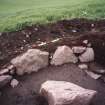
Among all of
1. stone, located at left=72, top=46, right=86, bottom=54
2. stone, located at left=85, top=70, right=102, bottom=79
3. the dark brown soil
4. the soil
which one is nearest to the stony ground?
the soil

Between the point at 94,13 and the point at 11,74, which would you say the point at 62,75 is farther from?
the point at 94,13

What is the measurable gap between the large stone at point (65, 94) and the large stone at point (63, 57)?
1.03 meters

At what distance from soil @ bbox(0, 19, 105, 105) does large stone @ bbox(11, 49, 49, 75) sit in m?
0.15

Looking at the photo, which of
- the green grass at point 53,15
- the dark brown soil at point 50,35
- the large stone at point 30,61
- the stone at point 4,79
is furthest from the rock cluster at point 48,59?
the green grass at point 53,15

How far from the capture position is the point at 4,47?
9047 millimetres

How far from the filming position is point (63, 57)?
326 inches

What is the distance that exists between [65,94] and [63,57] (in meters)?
1.60

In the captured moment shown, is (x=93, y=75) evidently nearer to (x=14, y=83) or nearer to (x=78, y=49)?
(x=78, y=49)

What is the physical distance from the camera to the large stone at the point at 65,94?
6750mm

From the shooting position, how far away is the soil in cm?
750

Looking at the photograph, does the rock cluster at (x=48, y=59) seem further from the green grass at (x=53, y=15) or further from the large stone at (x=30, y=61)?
the green grass at (x=53, y=15)

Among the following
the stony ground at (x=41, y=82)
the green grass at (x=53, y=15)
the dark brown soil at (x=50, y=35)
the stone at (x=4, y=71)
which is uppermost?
the green grass at (x=53, y=15)

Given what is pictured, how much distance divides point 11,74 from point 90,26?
3.07 meters

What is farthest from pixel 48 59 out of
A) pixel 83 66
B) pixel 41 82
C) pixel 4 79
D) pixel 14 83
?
pixel 4 79
